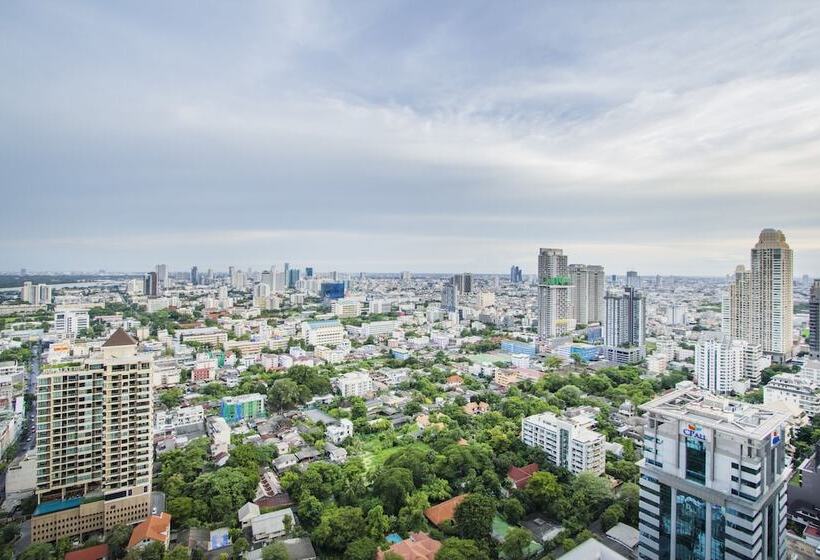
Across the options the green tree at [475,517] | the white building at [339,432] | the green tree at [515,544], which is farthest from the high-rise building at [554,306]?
the green tree at [515,544]

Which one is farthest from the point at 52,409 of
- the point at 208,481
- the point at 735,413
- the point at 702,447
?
the point at 735,413

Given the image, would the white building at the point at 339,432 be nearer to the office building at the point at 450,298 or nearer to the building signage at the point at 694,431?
the building signage at the point at 694,431

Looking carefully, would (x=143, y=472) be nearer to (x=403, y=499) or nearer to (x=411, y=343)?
(x=403, y=499)

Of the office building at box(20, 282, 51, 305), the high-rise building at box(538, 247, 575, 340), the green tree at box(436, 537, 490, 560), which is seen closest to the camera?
the green tree at box(436, 537, 490, 560)

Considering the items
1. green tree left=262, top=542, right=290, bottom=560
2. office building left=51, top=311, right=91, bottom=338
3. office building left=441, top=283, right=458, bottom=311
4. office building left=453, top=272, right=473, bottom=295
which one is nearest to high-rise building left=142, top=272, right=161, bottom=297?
office building left=51, top=311, right=91, bottom=338

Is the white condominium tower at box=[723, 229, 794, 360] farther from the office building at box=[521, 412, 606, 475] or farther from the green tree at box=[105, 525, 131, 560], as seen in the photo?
the green tree at box=[105, 525, 131, 560]

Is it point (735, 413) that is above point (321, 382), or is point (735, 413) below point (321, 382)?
above
